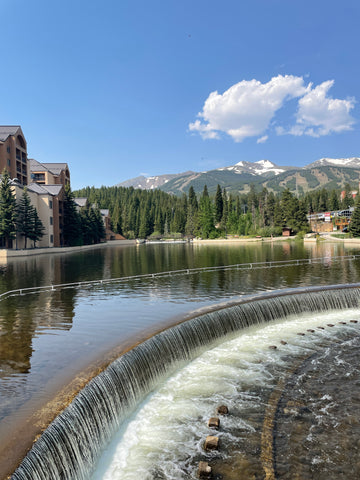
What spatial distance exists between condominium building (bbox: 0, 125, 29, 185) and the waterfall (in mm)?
63492

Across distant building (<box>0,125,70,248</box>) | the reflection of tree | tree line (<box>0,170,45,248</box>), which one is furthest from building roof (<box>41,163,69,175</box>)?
the reflection of tree

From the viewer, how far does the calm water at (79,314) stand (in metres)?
8.97

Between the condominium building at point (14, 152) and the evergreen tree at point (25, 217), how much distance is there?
11.3 metres

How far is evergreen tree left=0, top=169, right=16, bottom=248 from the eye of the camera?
178 feet

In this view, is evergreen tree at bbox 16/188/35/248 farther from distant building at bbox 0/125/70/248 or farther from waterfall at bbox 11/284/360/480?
waterfall at bbox 11/284/360/480

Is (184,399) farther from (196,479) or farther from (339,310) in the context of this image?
(339,310)

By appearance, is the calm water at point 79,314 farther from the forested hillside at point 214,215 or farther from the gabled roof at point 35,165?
the forested hillside at point 214,215

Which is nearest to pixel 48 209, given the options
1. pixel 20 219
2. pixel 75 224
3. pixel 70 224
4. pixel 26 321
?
pixel 70 224

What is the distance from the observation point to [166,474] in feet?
22.8

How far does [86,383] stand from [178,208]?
493 ft

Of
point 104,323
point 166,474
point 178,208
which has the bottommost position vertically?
point 166,474

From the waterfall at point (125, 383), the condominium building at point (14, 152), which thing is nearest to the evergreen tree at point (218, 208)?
the condominium building at point (14, 152)

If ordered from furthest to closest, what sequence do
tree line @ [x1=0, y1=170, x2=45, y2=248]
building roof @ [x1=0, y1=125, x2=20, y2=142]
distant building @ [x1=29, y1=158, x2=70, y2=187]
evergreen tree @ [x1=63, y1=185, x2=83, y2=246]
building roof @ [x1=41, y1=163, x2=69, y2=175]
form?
building roof @ [x1=41, y1=163, x2=69, y2=175] → distant building @ [x1=29, y1=158, x2=70, y2=187] → evergreen tree @ [x1=63, y1=185, x2=83, y2=246] → building roof @ [x1=0, y1=125, x2=20, y2=142] → tree line @ [x1=0, y1=170, x2=45, y2=248]

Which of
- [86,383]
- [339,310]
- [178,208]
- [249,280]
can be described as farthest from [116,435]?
[178,208]
